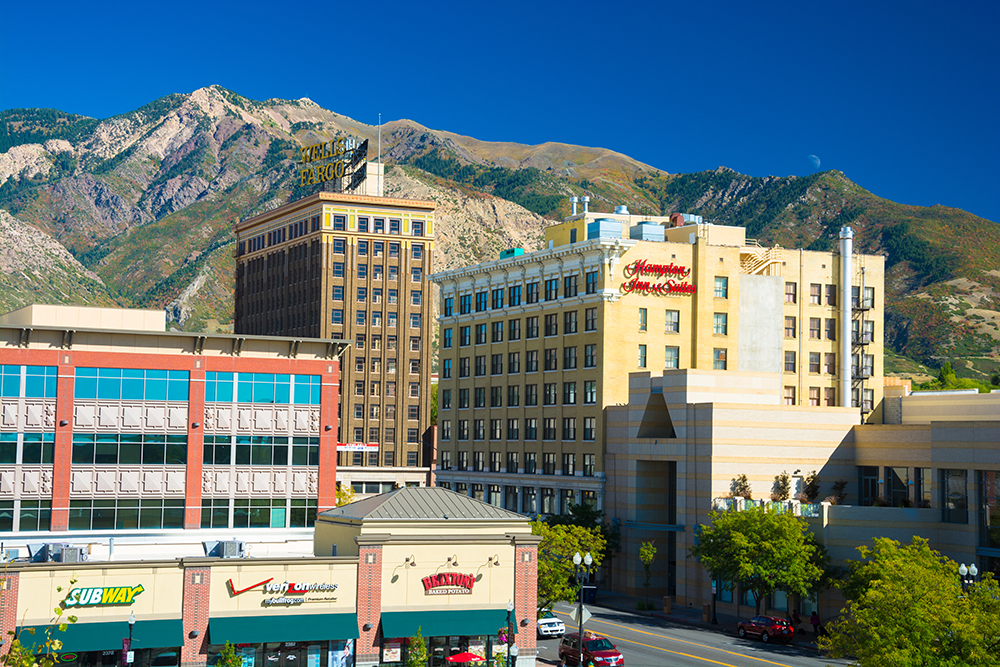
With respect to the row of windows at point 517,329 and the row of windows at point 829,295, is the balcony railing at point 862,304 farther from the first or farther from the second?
the row of windows at point 517,329

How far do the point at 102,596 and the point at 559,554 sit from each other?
3824 cm

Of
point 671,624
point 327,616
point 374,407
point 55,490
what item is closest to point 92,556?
point 55,490

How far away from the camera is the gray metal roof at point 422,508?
53969 millimetres

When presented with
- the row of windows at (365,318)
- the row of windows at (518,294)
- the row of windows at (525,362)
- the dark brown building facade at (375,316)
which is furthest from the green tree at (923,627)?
the row of windows at (365,318)

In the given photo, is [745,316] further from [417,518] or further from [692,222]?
[417,518]

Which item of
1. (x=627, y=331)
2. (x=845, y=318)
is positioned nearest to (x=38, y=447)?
(x=627, y=331)

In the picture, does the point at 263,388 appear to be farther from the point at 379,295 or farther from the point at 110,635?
the point at 379,295

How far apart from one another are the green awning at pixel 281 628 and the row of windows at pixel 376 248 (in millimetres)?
117386

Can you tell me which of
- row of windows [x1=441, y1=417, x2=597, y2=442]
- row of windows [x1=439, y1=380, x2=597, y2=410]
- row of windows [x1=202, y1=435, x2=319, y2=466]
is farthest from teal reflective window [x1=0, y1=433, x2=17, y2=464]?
row of windows [x1=439, y1=380, x2=597, y2=410]

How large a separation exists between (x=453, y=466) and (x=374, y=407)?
121ft

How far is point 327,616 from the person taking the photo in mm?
50531

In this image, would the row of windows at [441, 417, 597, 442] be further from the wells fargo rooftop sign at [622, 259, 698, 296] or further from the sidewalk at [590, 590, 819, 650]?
the sidewalk at [590, 590, 819, 650]

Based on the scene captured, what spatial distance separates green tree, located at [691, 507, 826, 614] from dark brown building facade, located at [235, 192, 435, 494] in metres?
86.9

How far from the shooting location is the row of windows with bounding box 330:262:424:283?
164500 mm
